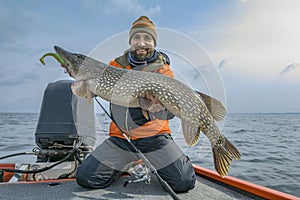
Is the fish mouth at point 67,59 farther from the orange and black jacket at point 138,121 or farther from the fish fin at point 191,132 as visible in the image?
the fish fin at point 191,132

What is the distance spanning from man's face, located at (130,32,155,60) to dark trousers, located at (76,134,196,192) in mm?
1042

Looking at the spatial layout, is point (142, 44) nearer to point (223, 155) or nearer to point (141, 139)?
point (141, 139)

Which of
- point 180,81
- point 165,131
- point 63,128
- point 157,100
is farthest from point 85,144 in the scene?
point 180,81

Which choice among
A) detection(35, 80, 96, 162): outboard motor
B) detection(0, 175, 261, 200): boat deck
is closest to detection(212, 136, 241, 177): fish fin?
detection(0, 175, 261, 200): boat deck

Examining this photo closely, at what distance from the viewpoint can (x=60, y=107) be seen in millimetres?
3678

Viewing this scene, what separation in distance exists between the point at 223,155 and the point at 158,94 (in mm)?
835

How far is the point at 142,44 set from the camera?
10.6ft

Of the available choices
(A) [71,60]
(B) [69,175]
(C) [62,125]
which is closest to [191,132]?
(A) [71,60]

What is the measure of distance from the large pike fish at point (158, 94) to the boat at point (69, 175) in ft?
1.82

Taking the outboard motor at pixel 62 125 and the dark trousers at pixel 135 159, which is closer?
the dark trousers at pixel 135 159

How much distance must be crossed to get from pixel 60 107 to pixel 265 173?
16.6ft

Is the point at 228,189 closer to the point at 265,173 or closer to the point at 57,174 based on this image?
the point at 57,174

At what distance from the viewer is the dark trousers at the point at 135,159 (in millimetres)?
2830

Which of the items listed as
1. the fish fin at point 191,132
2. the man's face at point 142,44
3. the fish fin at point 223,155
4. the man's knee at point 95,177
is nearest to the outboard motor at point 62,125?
the man's knee at point 95,177
